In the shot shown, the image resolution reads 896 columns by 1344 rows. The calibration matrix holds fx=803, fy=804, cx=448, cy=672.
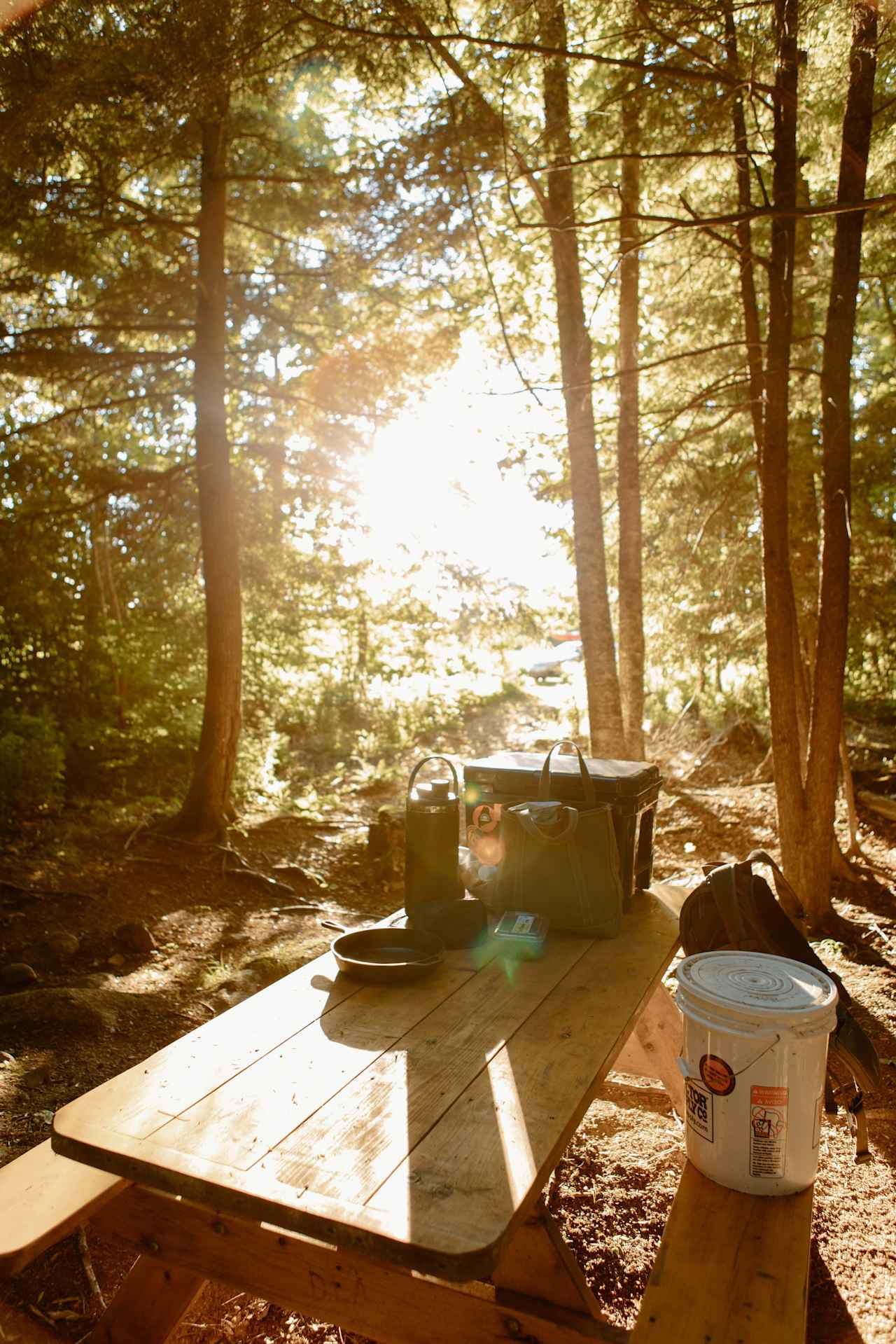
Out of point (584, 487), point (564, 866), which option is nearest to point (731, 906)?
point (564, 866)

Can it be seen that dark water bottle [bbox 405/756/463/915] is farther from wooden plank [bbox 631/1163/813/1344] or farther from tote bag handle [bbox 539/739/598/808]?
wooden plank [bbox 631/1163/813/1344]

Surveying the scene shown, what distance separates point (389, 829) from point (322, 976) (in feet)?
16.1

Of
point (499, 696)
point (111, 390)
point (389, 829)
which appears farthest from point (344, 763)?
point (499, 696)

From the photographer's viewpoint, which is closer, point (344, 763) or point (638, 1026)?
point (638, 1026)

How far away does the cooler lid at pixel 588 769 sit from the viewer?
2574 millimetres

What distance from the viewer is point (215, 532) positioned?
723 cm

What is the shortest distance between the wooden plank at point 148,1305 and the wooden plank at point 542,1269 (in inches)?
26.2

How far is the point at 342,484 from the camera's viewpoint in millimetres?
8766

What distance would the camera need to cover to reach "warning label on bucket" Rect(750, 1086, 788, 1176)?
5.53ft

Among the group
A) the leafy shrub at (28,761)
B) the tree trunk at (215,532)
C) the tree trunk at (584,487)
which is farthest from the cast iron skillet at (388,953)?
the leafy shrub at (28,761)

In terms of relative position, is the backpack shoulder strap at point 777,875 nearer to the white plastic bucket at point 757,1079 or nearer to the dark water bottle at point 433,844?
the white plastic bucket at point 757,1079

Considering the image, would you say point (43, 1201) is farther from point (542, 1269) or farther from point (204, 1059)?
point (542, 1269)

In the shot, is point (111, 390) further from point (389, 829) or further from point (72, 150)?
point (389, 829)

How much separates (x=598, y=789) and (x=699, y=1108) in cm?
100
